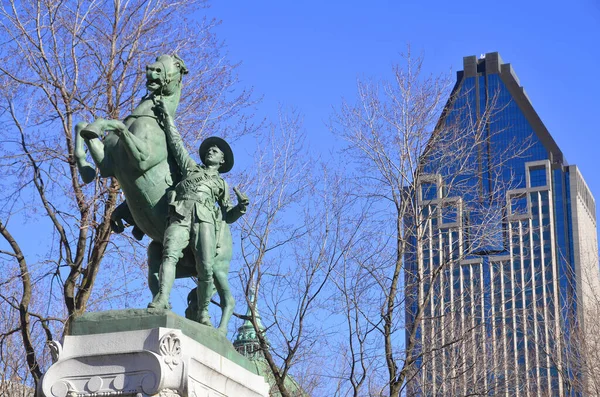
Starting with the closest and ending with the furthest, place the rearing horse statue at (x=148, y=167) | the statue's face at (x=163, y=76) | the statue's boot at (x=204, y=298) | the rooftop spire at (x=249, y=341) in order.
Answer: the rearing horse statue at (x=148, y=167), the statue's boot at (x=204, y=298), the statue's face at (x=163, y=76), the rooftop spire at (x=249, y=341)

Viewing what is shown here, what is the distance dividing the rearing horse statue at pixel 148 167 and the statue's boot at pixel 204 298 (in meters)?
0.17

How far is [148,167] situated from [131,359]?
6.70 ft

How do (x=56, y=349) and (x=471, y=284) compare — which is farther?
(x=471, y=284)

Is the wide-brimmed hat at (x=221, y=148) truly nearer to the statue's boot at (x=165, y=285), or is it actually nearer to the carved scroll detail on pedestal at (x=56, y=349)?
the statue's boot at (x=165, y=285)

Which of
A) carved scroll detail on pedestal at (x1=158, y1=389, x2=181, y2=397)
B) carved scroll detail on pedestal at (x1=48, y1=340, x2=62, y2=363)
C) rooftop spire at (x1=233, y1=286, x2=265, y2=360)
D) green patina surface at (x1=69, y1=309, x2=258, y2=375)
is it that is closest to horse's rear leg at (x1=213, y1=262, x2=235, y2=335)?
green patina surface at (x1=69, y1=309, x2=258, y2=375)

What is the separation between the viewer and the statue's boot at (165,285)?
9391 millimetres

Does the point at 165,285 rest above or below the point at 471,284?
below

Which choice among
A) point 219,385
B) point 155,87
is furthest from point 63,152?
point 219,385

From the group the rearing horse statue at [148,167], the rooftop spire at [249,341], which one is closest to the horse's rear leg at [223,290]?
the rearing horse statue at [148,167]

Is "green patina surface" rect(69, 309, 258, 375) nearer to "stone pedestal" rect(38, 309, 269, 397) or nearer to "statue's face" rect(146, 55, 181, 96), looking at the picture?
"stone pedestal" rect(38, 309, 269, 397)

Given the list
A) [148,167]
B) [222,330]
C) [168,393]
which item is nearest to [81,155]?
[148,167]

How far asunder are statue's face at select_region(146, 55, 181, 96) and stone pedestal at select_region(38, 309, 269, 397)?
2568 mm

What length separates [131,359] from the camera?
898 cm

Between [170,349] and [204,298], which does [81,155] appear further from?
[170,349]
